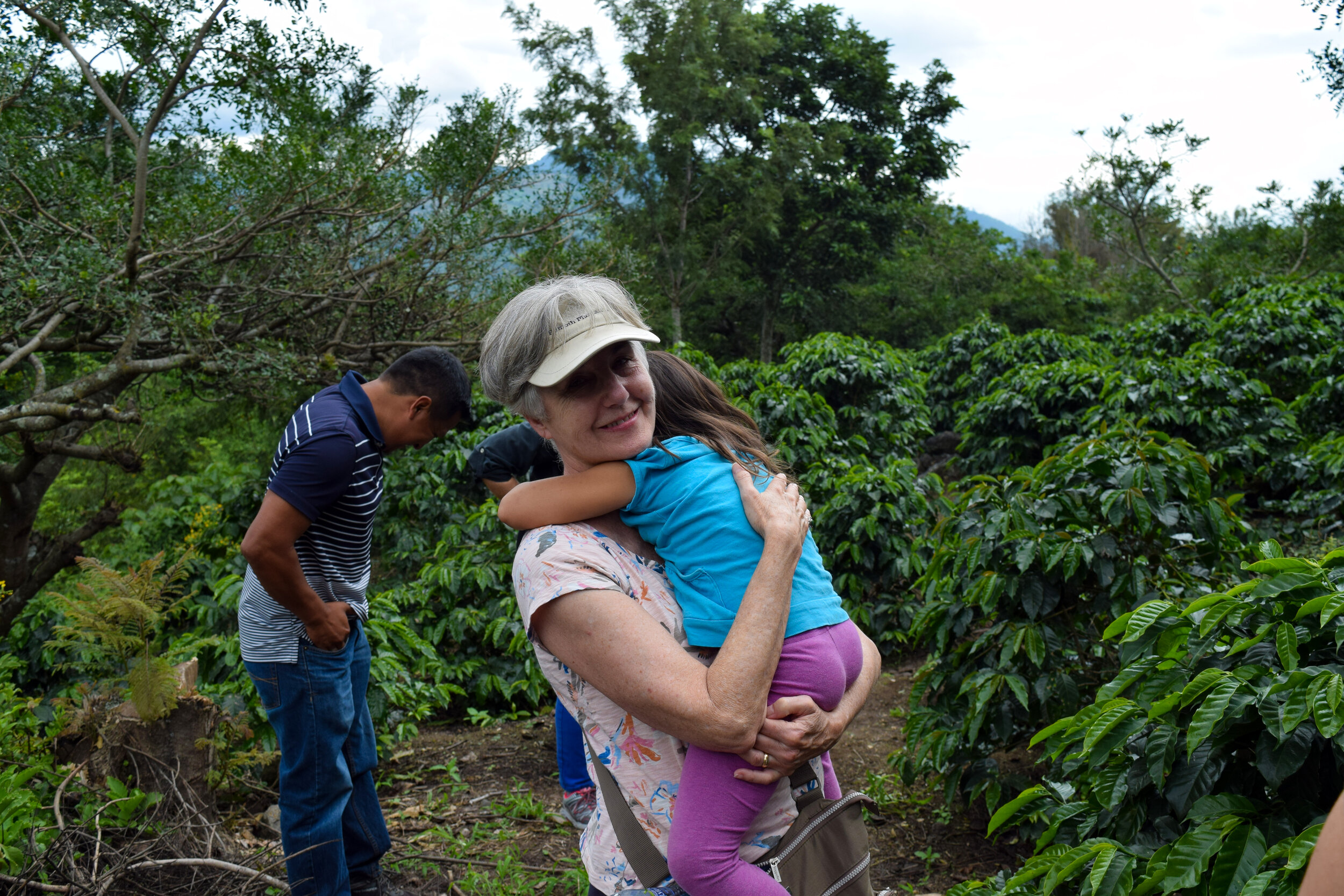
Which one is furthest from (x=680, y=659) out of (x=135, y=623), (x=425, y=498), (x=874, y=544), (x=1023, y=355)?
(x=1023, y=355)

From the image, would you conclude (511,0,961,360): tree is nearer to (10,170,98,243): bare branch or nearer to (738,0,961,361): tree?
(738,0,961,361): tree

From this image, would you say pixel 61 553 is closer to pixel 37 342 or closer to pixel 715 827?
pixel 37 342

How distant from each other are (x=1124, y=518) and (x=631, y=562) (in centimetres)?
215

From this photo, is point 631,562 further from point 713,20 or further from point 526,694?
point 713,20

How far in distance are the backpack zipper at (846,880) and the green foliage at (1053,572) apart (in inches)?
64.6

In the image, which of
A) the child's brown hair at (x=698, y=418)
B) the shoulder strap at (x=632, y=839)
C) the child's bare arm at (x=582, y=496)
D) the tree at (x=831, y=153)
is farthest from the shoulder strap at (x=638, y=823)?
the tree at (x=831, y=153)

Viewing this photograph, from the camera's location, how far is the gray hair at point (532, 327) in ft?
4.61

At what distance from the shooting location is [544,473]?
3.31m

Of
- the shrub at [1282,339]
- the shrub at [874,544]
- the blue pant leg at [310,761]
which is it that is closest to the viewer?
the blue pant leg at [310,761]

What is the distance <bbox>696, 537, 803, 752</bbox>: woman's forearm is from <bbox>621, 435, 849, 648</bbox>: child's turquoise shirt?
0.18ft

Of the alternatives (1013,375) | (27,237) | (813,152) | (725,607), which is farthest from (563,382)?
(813,152)

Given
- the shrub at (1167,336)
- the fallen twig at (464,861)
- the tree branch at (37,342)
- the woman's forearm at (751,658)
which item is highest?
the tree branch at (37,342)

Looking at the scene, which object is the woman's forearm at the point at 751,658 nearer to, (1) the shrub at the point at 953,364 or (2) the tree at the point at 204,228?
(2) the tree at the point at 204,228

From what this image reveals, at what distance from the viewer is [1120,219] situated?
22453mm
